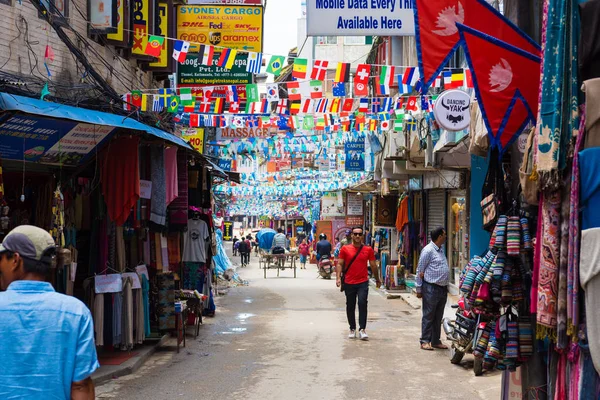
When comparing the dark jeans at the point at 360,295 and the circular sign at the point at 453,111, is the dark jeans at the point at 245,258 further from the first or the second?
the circular sign at the point at 453,111

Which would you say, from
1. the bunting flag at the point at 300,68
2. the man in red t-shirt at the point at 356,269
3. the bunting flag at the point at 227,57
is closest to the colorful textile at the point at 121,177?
the bunting flag at the point at 227,57

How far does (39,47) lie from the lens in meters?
11.0

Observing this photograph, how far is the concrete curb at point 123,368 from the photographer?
10327 mm

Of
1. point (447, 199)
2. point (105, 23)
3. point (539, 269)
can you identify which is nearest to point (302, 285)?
point (447, 199)

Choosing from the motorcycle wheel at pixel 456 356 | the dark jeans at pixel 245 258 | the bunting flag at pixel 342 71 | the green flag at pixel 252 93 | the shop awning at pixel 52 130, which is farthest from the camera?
the dark jeans at pixel 245 258

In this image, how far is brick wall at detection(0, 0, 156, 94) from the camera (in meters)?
10.2

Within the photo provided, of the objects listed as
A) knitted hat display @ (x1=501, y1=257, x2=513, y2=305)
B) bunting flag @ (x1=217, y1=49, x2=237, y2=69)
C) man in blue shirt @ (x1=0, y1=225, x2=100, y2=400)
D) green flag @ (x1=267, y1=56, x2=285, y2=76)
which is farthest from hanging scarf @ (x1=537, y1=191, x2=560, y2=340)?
bunting flag @ (x1=217, y1=49, x2=237, y2=69)

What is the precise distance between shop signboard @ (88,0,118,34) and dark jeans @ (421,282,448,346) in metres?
6.55

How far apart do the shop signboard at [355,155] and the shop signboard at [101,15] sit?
18341mm

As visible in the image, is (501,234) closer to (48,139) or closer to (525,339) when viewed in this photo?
(525,339)

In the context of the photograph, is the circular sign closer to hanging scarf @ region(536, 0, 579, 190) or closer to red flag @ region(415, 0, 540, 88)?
red flag @ region(415, 0, 540, 88)

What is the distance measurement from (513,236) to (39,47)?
7714 millimetres

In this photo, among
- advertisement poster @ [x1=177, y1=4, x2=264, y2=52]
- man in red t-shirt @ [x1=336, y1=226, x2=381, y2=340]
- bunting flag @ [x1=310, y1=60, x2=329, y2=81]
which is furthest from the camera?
advertisement poster @ [x1=177, y1=4, x2=264, y2=52]

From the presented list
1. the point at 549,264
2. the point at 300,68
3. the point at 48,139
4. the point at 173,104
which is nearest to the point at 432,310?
the point at 300,68
